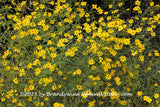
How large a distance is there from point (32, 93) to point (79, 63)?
69 centimetres

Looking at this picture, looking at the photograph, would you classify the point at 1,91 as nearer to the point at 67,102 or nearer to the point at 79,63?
the point at 67,102

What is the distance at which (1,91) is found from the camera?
2330mm

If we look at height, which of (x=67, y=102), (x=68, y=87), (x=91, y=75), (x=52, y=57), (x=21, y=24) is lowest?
(x=67, y=102)

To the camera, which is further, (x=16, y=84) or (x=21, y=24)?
(x=21, y=24)

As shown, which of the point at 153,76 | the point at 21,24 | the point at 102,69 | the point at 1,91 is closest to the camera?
the point at 1,91

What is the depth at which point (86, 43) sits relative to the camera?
2.82 m

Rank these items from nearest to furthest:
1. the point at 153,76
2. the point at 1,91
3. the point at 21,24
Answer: the point at 1,91 → the point at 153,76 → the point at 21,24

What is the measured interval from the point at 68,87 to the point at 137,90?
94 cm

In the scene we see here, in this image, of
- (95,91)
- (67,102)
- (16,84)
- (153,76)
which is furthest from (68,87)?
(153,76)

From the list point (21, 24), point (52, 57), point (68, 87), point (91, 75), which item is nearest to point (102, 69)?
point (91, 75)

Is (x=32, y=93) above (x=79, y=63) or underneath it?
underneath

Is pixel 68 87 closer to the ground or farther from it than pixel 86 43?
closer to the ground

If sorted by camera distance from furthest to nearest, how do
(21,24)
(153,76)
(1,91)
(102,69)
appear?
(21,24) < (153,76) < (102,69) < (1,91)

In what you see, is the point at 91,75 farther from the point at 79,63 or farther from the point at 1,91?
the point at 1,91
